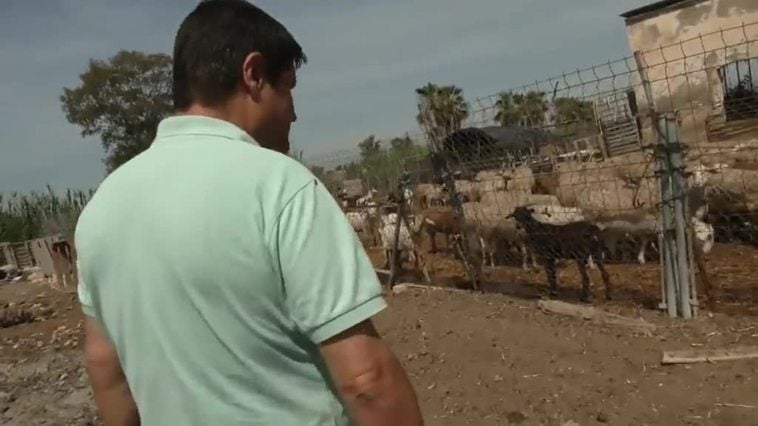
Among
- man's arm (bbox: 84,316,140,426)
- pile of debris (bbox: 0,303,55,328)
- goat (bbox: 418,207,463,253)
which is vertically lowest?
pile of debris (bbox: 0,303,55,328)

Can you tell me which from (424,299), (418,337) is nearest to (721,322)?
(418,337)

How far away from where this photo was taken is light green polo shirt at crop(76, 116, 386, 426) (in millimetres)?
1498

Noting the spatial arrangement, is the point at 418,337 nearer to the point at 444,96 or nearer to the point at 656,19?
the point at 656,19

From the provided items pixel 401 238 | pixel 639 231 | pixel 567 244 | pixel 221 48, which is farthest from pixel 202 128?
Answer: pixel 401 238

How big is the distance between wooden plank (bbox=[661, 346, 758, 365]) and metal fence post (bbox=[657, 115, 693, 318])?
1.25 metres

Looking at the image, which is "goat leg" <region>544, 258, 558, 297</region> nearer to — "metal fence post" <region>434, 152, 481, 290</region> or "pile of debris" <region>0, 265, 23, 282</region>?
"metal fence post" <region>434, 152, 481, 290</region>

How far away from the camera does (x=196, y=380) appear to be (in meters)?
1.65

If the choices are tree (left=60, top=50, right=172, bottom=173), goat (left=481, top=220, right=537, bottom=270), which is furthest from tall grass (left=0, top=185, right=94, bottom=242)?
goat (left=481, top=220, right=537, bottom=270)

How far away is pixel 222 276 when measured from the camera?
1.55m

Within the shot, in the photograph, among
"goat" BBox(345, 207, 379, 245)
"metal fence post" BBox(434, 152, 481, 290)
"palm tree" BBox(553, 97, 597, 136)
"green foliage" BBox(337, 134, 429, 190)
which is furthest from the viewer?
"green foliage" BBox(337, 134, 429, 190)

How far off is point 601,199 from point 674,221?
4580 millimetres

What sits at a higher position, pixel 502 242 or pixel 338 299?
pixel 338 299

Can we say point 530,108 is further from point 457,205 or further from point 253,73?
point 253,73

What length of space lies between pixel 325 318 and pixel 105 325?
611 millimetres
